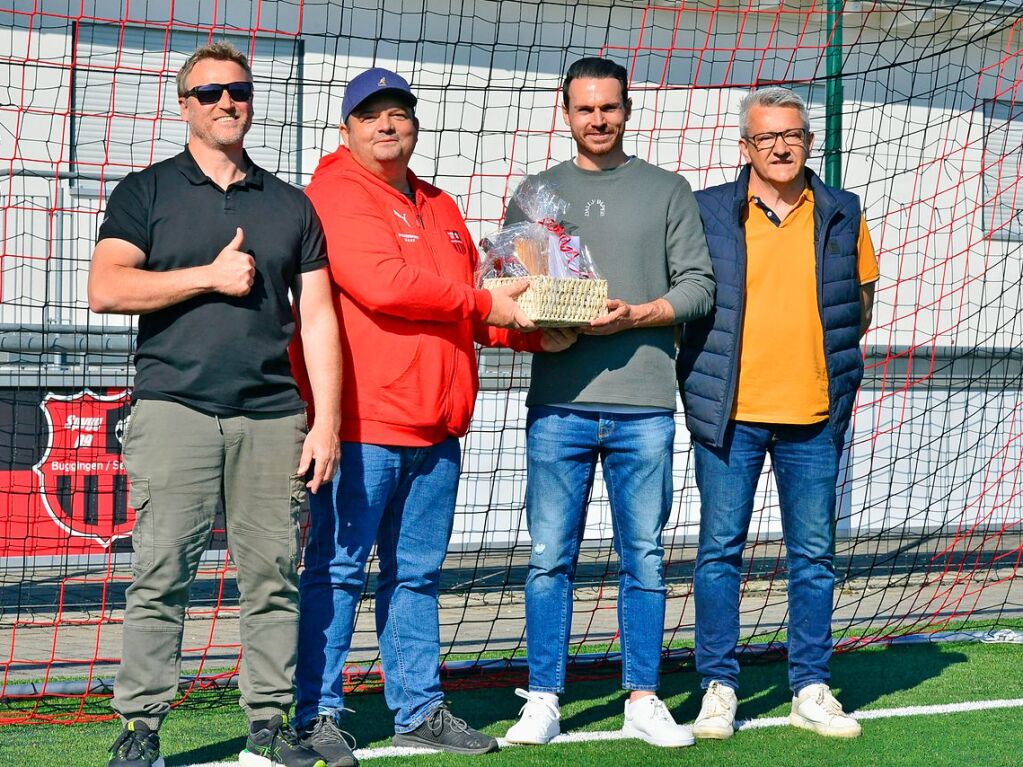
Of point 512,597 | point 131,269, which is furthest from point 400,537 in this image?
point 512,597

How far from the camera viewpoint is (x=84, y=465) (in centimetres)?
799

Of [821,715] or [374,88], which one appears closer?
[374,88]

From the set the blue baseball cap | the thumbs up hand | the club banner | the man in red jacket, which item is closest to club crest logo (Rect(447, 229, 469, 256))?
the man in red jacket

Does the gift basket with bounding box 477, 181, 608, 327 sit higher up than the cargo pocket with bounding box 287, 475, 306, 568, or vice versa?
the gift basket with bounding box 477, 181, 608, 327

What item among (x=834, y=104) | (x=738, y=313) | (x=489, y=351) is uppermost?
(x=834, y=104)

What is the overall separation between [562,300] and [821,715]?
163 cm

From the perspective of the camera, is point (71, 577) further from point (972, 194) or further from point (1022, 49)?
point (972, 194)

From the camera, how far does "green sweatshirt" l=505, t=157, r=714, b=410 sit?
4039mm

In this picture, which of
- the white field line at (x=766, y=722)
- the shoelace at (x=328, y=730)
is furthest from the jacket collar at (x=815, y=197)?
the shoelace at (x=328, y=730)

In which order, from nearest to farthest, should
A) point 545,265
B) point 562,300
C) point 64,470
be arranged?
point 562,300
point 545,265
point 64,470

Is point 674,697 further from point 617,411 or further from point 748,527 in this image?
point 617,411

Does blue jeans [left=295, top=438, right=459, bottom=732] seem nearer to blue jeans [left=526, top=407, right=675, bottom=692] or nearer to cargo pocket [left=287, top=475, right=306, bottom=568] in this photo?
cargo pocket [left=287, top=475, right=306, bottom=568]

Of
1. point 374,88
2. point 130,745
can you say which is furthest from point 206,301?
point 130,745

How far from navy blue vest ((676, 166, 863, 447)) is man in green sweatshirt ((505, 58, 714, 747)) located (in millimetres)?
108
